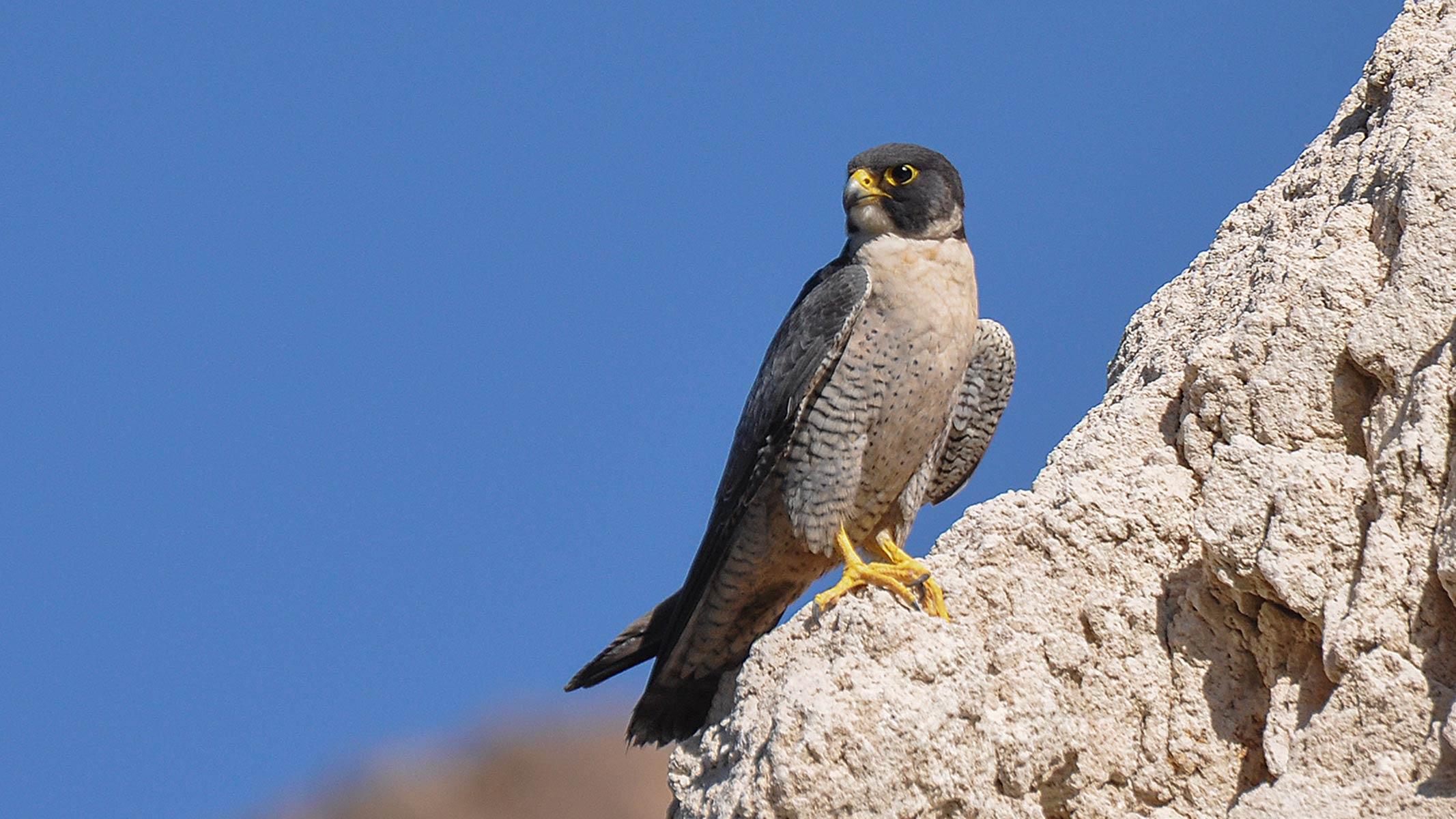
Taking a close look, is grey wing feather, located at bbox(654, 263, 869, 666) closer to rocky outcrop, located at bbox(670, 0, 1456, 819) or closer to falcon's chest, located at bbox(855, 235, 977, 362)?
falcon's chest, located at bbox(855, 235, 977, 362)

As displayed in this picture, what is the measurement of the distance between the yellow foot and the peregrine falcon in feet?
1.01

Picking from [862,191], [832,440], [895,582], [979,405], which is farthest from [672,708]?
[862,191]

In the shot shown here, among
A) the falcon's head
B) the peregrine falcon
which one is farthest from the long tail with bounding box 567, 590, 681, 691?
the falcon's head

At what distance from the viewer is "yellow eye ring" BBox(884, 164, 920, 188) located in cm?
548

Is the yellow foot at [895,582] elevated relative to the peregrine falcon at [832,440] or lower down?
lower down

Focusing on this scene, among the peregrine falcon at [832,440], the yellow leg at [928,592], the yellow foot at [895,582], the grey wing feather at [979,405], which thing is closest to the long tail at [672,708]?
the peregrine falcon at [832,440]

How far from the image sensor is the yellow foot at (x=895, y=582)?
3887 mm

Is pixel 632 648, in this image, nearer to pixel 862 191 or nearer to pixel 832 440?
pixel 832 440

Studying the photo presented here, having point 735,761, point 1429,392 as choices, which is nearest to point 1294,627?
point 1429,392

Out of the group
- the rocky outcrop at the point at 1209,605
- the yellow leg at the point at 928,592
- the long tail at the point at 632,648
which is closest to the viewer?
the rocky outcrop at the point at 1209,605

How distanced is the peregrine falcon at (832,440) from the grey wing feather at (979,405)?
0.07 feet

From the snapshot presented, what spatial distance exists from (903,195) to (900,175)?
8 cm

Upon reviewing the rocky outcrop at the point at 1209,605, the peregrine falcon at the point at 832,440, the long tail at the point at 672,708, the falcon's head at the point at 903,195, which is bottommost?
the rocky outcrop at the point at 1209,605

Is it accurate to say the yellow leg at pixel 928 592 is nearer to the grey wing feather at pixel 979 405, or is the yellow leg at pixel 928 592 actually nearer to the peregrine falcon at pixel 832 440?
the peregrine falcon at pixel 832 440
